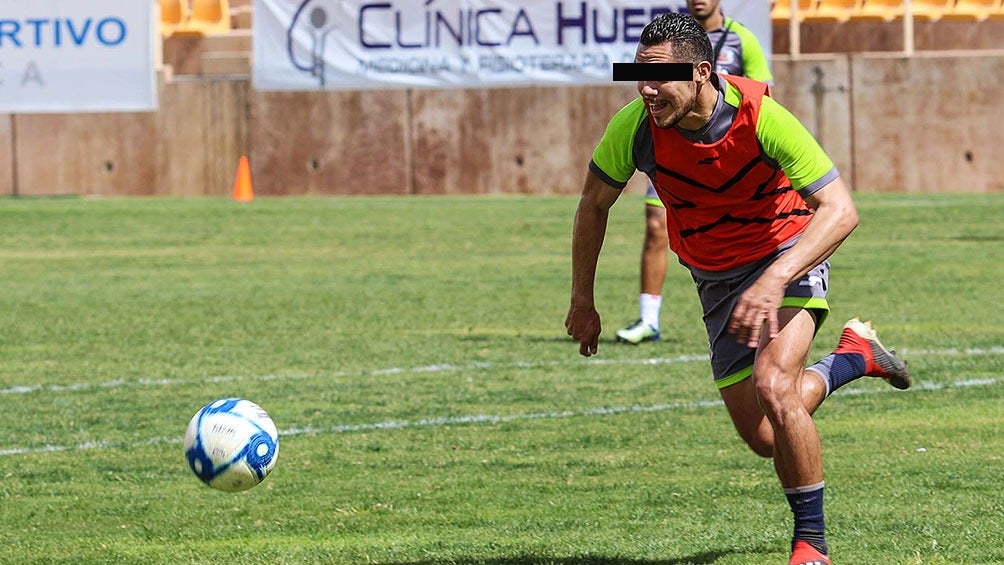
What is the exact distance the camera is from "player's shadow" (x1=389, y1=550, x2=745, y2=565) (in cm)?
605

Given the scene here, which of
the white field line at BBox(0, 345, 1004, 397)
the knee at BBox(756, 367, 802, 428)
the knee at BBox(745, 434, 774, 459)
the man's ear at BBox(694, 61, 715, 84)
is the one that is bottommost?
the white field line at BBox(0, 345, 1004, 397)

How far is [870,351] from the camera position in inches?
286

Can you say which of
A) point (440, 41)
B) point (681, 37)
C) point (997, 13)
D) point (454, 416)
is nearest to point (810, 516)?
point (681, 37)

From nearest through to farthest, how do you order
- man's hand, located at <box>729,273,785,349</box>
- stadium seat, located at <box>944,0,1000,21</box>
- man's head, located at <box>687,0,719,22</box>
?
man's hand, located at <box>729,273,785,349</box> < man's head, located at <box>687,0,719,22</box> < stadium seat, located at <box>944,0,1000,21</box>

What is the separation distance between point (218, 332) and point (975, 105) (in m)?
14.9

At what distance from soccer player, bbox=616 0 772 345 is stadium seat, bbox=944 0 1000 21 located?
16309mm

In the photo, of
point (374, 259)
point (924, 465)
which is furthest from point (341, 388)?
point (374, 259)

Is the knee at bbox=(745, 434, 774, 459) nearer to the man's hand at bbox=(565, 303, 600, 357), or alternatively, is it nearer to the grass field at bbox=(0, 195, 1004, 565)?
the grass field at bbox=(0, 195, 1004, 565)

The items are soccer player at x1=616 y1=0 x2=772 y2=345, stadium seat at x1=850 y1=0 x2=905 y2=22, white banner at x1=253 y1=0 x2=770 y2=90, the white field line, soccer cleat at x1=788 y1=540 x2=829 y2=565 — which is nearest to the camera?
soccer cleat at x1=788 y1=540 x2=829 y2=565

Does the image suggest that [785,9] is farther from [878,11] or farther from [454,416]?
[454,416]

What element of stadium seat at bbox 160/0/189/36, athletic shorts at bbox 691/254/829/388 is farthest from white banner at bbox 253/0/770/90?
athletic shorts at bbox 691/254/829/388

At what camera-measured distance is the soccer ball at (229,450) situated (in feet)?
21.0

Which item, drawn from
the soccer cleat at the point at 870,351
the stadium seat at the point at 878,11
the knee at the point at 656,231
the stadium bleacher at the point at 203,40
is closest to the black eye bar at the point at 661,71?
the soccer cleat at the point at 870,351

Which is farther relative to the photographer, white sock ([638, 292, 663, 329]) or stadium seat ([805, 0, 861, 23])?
stadium seat ([805, 0, 861, 23])
